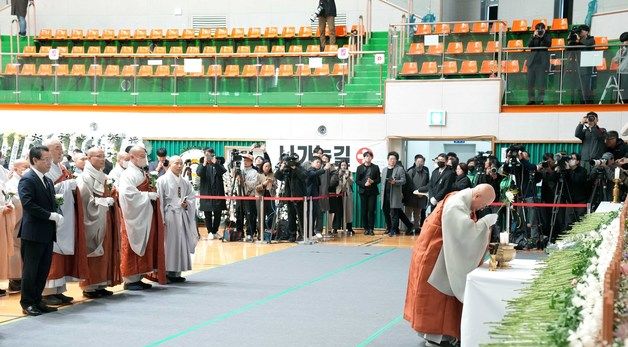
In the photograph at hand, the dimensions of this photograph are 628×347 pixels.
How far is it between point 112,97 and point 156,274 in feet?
36.3

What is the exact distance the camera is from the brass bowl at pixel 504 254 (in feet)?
21.5

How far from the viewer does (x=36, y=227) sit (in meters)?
8.62

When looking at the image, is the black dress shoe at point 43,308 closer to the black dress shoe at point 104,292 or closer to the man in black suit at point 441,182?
the black dress shoe at point 104,292

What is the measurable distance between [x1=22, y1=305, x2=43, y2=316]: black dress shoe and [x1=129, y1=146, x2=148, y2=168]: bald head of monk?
2.49 metres

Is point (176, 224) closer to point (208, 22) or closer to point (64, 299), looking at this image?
point (64, 299)

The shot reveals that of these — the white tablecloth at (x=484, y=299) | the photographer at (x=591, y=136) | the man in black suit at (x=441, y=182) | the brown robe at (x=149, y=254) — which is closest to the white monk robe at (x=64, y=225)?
the brown robe at (x=149, y=254)

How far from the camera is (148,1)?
90.3 ft

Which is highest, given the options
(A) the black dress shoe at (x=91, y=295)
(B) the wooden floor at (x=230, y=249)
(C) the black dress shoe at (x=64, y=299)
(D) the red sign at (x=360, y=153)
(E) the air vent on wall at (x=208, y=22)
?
(E) the air vent on wall at (x=208, y=22)

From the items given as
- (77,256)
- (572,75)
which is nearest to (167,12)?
(572,75)

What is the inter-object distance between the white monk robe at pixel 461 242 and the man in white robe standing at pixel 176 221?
17.0ft

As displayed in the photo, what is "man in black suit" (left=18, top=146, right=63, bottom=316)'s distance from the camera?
8.59m

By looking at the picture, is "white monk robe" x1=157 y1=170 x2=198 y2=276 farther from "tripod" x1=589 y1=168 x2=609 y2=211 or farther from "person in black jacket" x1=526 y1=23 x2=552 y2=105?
"person in black jacket" x1=526 y1=23 x2=552 y2=105

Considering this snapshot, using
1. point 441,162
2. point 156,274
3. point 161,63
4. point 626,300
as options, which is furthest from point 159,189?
point 161,63

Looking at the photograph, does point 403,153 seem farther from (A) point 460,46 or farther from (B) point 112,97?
(B) point 112,97
